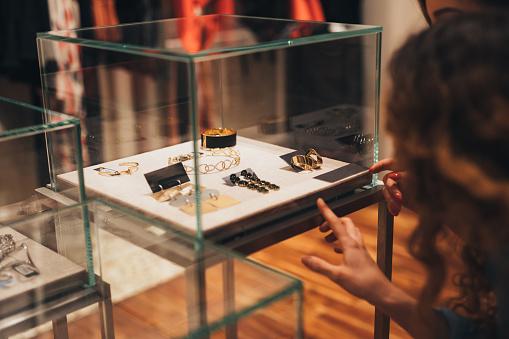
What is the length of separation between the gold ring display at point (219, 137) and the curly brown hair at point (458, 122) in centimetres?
71

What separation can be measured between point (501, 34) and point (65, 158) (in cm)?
107

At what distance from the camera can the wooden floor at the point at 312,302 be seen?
1.01 metres

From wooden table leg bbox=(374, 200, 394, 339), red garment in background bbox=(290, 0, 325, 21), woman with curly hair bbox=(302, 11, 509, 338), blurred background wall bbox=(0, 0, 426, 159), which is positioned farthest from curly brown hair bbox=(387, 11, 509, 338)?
red garment in background bbox=(290, 0, 325, 21)

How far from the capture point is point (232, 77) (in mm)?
1688

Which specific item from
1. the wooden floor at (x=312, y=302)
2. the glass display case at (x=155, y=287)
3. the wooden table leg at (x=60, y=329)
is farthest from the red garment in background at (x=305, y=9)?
the wooden table leg at (x=60, y=329)

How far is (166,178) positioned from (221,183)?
0.14 metres

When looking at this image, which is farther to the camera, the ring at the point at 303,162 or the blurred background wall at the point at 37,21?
the blurred background wall at the point at 37,21

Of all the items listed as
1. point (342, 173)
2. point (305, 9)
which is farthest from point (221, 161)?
point (305, 9)

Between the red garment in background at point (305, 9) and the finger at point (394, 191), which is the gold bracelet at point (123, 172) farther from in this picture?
the red garment in background at point (305, 9)

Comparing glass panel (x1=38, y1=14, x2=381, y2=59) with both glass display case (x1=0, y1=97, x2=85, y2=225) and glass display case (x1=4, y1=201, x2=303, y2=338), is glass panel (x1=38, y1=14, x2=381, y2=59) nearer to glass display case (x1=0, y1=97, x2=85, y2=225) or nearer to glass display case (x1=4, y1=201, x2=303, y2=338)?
glass display case (x1=0, y1=97, x2=85, y2=225)

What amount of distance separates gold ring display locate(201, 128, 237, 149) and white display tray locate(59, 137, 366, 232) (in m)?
0.02

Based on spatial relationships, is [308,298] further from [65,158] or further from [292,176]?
[65,158]

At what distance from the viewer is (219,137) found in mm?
1646

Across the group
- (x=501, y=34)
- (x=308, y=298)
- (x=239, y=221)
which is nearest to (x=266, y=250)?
(x=239, y=221)
